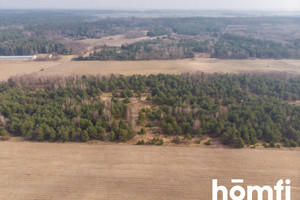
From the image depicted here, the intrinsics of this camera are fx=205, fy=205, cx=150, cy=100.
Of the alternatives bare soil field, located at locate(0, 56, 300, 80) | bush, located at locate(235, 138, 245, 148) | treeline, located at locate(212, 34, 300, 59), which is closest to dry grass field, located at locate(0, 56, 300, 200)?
bush, located at locate(235, 138, 245, 148)

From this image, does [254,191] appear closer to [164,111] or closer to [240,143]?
[240,143]

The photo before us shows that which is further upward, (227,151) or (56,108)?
(56,108)

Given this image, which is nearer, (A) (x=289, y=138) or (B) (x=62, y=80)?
(A) (x=289, y=138)

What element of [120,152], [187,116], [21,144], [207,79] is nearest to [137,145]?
[120,152]

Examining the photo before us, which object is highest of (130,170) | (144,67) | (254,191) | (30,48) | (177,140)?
(30,48)

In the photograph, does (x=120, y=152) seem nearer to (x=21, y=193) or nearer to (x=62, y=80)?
(x=21, y=193)

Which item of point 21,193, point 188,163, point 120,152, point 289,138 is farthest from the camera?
point 289,138

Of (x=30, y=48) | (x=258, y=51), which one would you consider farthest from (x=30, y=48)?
(x=258, y=51)

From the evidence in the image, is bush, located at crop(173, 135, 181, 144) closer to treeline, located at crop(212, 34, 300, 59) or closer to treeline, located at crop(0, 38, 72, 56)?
treeline, located at crop(212, 34, 300, 59)
